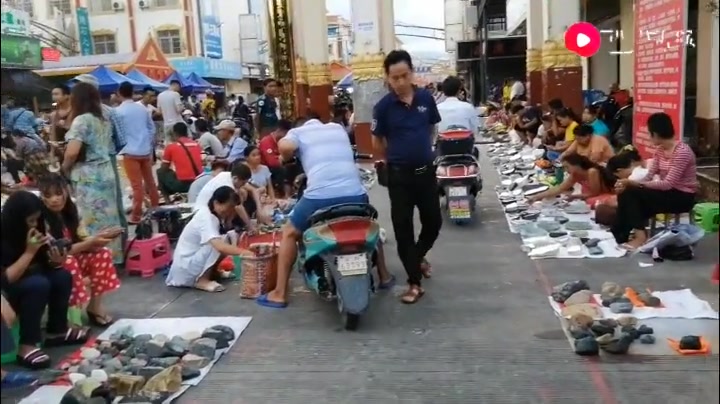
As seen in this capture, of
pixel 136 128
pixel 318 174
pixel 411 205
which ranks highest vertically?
pixel 136 128

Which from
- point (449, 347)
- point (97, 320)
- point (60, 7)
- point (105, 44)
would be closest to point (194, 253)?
point (97, 320)

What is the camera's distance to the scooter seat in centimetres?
494

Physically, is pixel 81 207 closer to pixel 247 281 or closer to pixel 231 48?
pixel 247 281

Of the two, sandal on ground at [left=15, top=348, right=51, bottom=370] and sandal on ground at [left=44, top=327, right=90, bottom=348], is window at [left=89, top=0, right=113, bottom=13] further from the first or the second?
sandal on ground at [left=15, top=348, right=51, bottom=370]

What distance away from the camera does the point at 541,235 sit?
7.17 metres

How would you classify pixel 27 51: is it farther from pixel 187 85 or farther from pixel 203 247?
pixel 203 247

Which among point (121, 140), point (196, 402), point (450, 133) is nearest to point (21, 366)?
point (196, 402)

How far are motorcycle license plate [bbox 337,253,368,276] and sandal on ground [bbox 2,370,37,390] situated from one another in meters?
1.86

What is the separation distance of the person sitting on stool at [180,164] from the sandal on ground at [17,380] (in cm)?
490

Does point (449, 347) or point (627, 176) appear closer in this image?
point (449, 347)

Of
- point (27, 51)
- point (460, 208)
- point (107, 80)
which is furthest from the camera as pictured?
point (27, 51)

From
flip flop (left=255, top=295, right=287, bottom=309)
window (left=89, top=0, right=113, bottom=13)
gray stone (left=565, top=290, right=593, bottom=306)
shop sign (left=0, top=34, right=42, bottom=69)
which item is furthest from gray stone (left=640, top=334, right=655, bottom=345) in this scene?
window (left=89, top=0, right=113, bottom=13)

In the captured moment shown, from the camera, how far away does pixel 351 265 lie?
4820 mm

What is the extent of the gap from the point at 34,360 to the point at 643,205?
4625 millimetres
